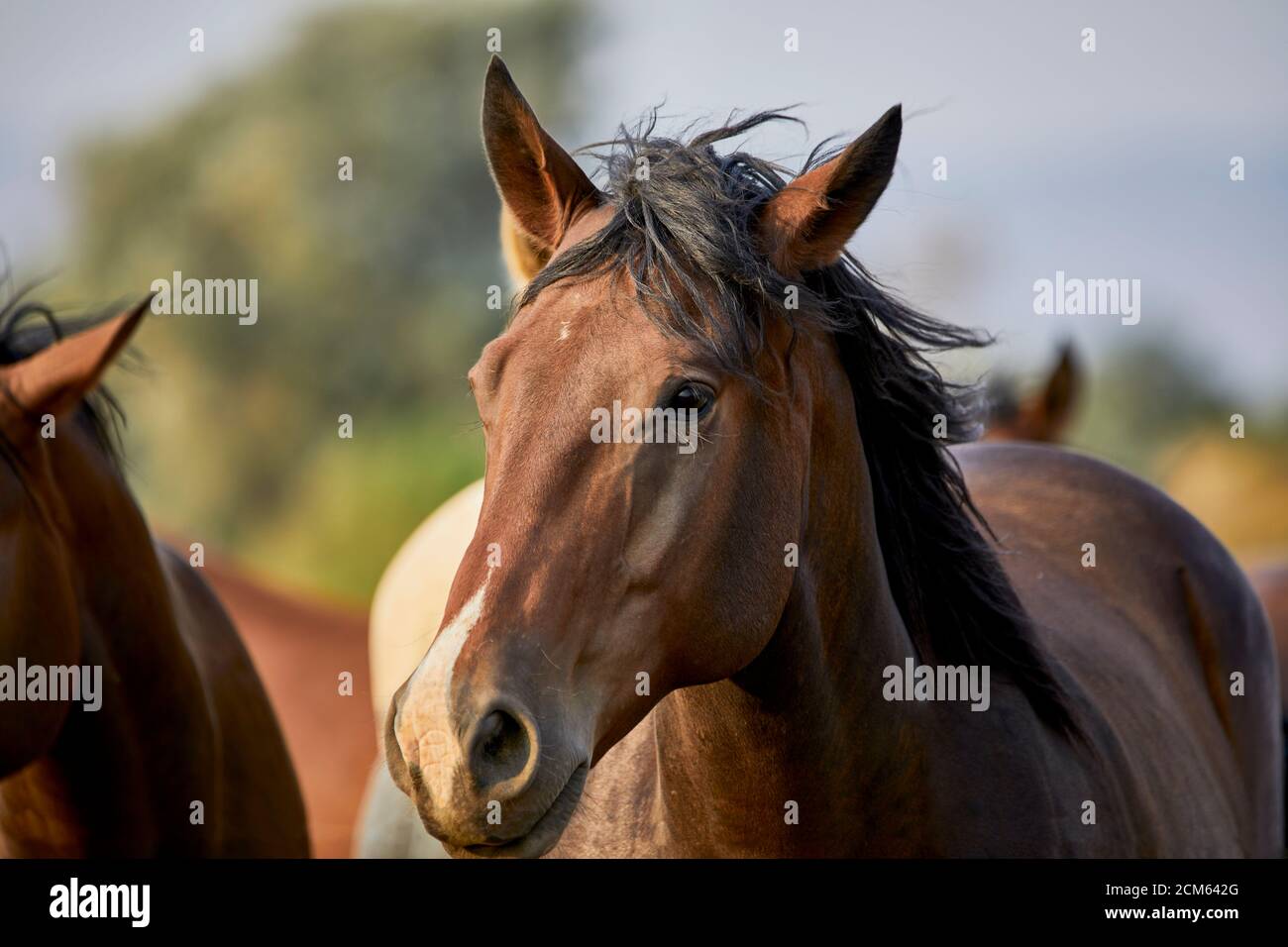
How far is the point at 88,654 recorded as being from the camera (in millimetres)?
3205

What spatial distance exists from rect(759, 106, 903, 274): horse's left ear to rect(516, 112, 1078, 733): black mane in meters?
0.05

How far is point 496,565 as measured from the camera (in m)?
2.02

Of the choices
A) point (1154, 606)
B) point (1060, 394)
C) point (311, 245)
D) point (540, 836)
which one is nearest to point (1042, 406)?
point (1060, 394)

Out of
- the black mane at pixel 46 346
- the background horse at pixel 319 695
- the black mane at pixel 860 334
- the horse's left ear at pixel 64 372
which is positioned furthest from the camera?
the background horse at pixel 319 695

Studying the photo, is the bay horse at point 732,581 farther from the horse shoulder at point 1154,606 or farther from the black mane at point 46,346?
the black mane at point 46,346

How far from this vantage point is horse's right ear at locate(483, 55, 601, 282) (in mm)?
2525

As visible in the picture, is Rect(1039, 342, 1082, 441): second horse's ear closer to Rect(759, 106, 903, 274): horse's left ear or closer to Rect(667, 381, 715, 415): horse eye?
Rect(759, 106, 903, 274): horse's left ear

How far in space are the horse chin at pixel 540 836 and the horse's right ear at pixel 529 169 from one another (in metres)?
1.10

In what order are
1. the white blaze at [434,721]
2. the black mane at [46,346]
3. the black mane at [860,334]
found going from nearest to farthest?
the white blaze at [434,721] → the black mane at [860,334] → the black mane at [46,346]

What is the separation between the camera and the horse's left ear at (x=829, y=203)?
230cm

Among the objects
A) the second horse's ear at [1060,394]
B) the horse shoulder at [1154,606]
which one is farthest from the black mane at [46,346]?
the second horse's ear at [1060,394]

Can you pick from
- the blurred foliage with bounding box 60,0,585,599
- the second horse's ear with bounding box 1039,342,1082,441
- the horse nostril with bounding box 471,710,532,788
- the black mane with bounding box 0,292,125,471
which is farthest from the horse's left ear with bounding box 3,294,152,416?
the blurred foliage with bounding box 60,0,585,599

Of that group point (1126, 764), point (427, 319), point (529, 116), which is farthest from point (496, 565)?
point (427, 319)
